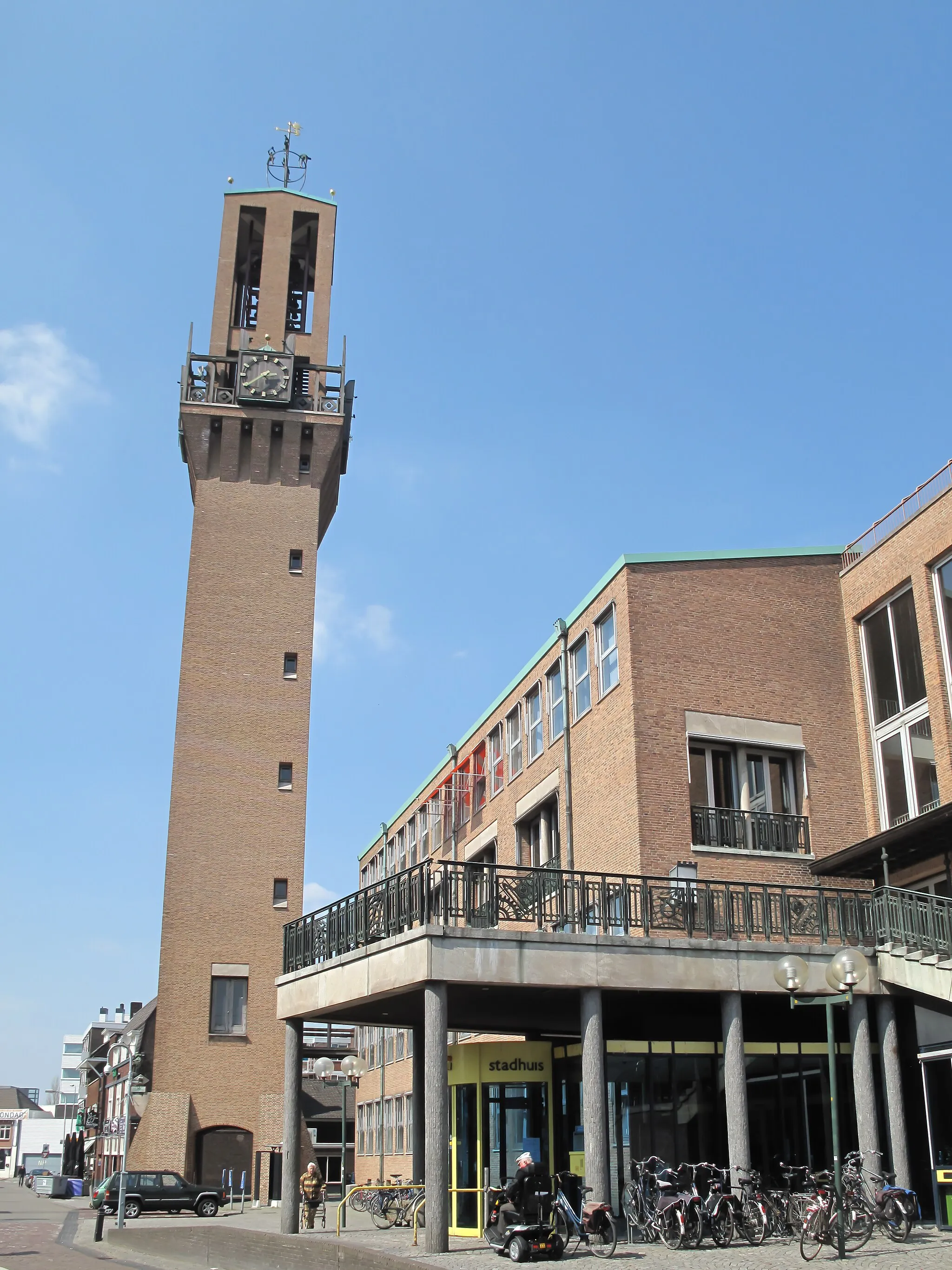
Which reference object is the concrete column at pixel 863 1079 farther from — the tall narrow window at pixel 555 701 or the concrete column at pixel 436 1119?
the tall narrow window at pixel 555 701

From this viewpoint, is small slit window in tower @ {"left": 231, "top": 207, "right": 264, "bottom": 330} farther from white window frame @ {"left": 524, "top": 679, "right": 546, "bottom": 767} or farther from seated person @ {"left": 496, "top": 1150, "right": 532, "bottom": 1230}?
seated person @ {"left": 496, "top": 1150, "right": 532, "bottom": 1230}

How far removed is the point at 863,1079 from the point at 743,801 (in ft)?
21.4

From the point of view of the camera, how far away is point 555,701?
29.2m

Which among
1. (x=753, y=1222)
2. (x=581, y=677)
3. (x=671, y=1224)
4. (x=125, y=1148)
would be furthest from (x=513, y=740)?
(x=125, y=1148)

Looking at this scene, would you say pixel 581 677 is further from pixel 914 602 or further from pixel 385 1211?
pixel 385 1211

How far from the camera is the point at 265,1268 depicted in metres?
18.8

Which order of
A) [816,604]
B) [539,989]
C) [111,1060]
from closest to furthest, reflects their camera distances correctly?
[539,989], [816,604], [111,1060]

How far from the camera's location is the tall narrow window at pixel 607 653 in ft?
83.1

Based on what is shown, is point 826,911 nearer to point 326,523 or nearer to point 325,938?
point 325,938

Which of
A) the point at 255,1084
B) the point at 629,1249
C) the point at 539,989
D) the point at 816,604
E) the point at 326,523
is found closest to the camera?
the point at 629,1249

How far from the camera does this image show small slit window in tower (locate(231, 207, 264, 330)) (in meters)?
58.7

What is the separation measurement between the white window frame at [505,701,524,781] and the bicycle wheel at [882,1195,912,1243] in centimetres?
1550

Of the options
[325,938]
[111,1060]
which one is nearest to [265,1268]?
[325,938]

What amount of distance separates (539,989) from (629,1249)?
138 inches
